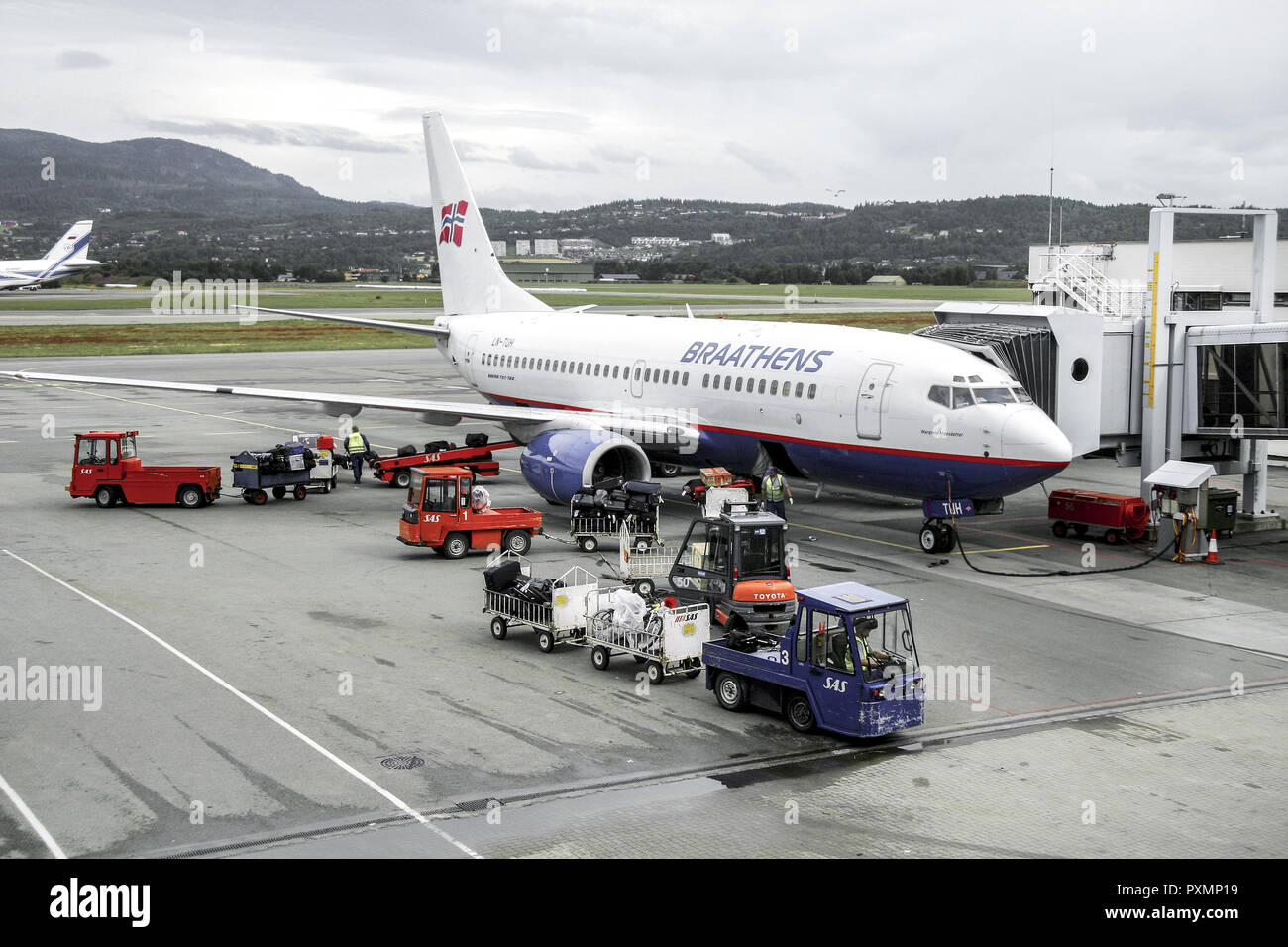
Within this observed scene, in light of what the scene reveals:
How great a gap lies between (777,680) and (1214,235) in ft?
131

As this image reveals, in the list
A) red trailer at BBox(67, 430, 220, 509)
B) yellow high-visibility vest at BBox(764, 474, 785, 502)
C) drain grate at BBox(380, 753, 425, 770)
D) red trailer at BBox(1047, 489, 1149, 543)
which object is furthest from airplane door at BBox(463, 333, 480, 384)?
drain grate at BBox(380, 753, 425, 770)

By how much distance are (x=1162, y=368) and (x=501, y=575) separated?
19.1 metres

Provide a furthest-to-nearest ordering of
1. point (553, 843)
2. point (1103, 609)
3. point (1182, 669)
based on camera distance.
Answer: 1. point (1103, 609)
2. point (1182, 669)
3. point (553, 843)

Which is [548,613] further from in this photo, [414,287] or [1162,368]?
[414,287]

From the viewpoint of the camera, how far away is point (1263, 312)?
33.4m

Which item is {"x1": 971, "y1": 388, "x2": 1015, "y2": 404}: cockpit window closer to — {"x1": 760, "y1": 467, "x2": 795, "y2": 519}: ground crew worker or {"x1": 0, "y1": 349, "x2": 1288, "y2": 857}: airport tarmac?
{"x1": 0, "y1": 349, "x2": 1288, "y2": 857}: airport tarmac

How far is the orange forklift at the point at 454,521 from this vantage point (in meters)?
29.6

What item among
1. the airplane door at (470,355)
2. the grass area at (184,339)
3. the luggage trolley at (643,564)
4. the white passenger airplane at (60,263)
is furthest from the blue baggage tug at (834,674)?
the white passenger airplane at (60,263)

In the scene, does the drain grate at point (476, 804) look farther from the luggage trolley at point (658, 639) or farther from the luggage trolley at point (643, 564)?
the luggage trolley at point (643, 564)

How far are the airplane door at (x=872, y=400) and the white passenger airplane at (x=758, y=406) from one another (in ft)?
0.10

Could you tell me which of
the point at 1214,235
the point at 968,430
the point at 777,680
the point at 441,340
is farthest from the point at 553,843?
the point at 1214,235

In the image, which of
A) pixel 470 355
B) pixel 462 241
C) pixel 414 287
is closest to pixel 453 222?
pixel 462 241

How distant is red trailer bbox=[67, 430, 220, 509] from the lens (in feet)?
117
